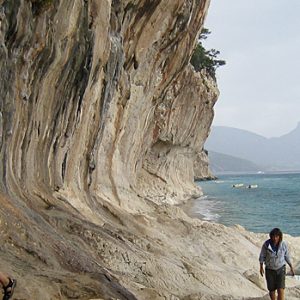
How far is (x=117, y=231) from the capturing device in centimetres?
1343

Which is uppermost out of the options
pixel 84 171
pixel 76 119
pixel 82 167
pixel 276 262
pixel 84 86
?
pixel 84 86

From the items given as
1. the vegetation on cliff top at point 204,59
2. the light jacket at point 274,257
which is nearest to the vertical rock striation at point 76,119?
the light jacket at point 274,257

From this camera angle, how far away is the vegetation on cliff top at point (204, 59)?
2031 inches

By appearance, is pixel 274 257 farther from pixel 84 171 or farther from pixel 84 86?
pixel 84 171

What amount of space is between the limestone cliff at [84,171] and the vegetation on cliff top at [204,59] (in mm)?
28819

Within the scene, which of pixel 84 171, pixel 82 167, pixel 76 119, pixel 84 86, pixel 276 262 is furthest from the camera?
pixel 84 171

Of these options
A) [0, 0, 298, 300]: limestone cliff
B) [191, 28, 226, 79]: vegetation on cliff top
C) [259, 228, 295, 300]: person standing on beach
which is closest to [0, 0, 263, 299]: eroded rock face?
[0, 0, 298, 300]: limestone cliff

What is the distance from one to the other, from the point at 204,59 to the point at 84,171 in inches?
1583

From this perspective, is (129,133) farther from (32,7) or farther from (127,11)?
(32,7)

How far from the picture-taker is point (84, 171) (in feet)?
55.0

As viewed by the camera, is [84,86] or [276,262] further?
[84,86]

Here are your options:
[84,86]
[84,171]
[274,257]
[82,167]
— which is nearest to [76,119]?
[84,86]

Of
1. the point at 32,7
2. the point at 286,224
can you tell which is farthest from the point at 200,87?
the point at 32,7

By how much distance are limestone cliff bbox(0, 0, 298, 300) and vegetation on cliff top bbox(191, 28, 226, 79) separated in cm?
2882
